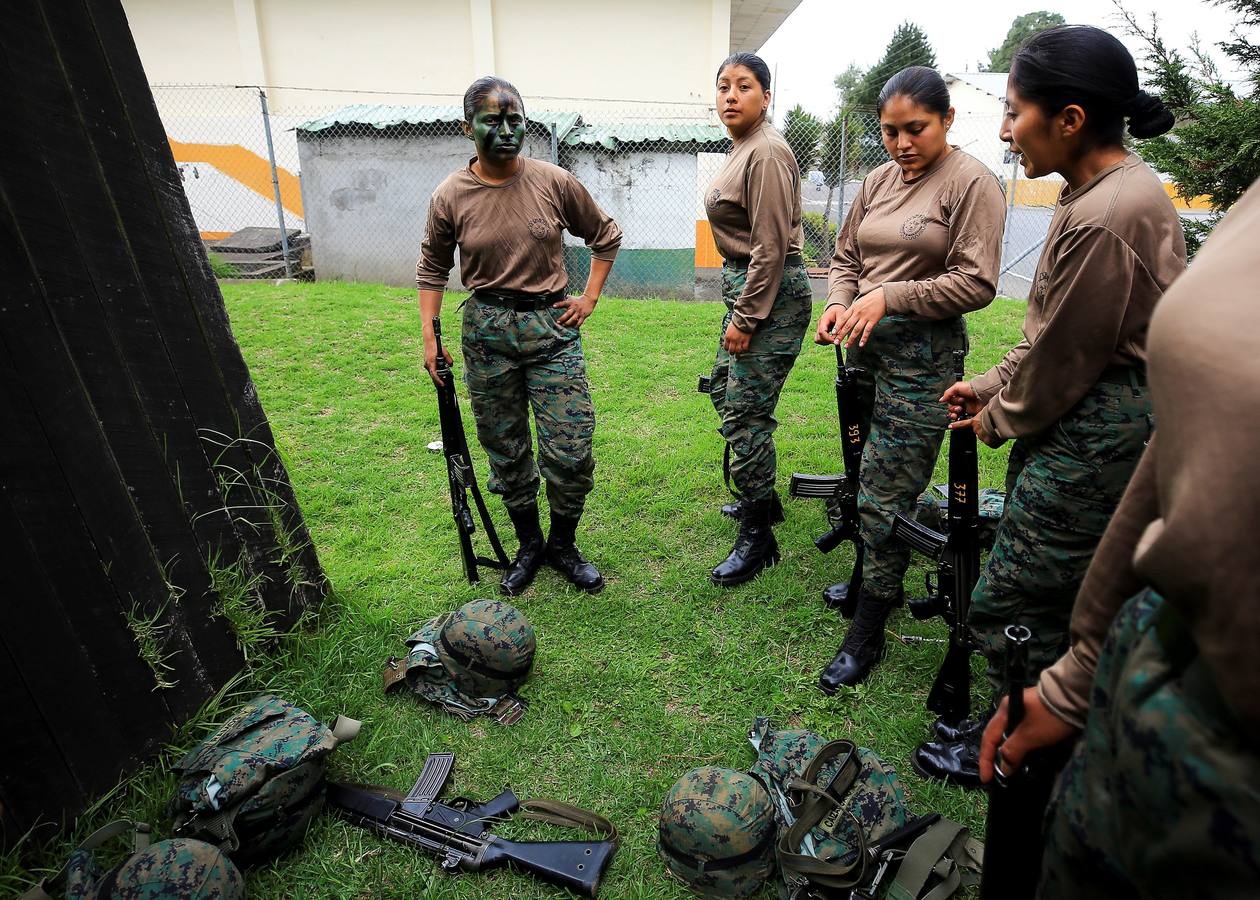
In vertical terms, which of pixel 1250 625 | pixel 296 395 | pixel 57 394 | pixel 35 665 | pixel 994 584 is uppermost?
pixel 1250 625

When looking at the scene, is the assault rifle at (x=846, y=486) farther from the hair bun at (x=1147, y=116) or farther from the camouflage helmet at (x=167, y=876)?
the camouflage helmet at (x=167, y=876)

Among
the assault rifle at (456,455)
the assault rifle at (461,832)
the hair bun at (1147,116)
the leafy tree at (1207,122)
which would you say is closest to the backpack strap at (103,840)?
the assault rifle at (461,832)

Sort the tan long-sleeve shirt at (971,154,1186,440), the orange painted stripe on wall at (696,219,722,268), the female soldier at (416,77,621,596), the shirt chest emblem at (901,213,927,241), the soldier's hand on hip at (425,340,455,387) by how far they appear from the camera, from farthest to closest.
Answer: the orange painted stripe on wall at (696,219,722,268) < the soldier's hand on hip at (425,340,455,387) < the female soldier at (416,77,621,596) < the shirt chest emblem at (901,213,927,241) < the tan long-sleeve shirt at (971,154,1186,440)

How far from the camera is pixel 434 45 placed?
1500cm

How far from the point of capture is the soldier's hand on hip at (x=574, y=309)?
3719mm

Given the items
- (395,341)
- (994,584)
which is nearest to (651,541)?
(994,584)

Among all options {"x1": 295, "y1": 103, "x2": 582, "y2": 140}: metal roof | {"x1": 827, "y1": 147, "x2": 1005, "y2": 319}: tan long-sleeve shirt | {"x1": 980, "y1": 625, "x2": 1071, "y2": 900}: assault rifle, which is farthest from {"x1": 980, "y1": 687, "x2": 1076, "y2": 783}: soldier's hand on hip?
{"x1": 295, "y1": 103, "x2": 582, "y2": 140}: metal roof

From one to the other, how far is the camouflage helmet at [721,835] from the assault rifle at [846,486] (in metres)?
1.36

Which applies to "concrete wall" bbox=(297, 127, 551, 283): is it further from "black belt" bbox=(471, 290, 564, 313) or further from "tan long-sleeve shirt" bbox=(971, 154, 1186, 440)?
"tan long-sleeve shirt" bbox=(971, 154, 1186, 440)

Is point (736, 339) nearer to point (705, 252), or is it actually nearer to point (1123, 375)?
point (1123, 375)

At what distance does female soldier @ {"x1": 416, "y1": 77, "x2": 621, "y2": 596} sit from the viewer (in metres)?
3.54

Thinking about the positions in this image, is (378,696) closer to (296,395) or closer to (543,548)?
(543,548)

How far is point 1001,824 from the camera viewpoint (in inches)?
61.2

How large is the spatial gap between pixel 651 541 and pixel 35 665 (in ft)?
9.34
